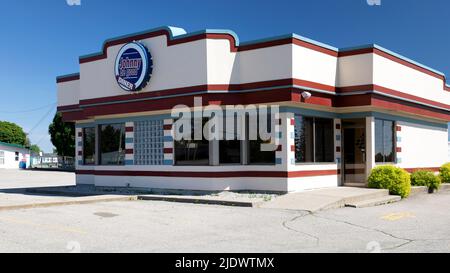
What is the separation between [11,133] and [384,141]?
79065 millimetres

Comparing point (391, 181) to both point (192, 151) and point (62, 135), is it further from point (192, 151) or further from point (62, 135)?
point (62, 135)

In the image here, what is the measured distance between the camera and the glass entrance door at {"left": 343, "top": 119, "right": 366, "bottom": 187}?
61.0ft

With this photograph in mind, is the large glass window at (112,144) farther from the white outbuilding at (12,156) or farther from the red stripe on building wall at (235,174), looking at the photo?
the white outbuilding at (12,156)

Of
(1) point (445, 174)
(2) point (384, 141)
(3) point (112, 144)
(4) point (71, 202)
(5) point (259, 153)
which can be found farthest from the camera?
(1) point (445, 174)

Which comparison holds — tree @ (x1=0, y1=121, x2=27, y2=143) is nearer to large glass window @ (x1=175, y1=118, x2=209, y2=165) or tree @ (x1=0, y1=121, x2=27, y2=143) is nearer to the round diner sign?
the round diner sign

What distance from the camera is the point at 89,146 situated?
21781 millimetres

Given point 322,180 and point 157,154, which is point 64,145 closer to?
point 157,154

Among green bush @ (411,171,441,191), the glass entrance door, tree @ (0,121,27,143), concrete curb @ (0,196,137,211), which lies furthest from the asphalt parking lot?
tree @ (0,121,27,143)

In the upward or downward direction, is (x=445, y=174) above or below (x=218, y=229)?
above

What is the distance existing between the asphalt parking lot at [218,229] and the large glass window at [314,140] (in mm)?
3371

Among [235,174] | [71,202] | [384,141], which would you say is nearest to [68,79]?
[71,202]

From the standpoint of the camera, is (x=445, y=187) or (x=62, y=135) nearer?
(x=445, y=187)

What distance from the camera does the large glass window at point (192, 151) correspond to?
17.0 metres

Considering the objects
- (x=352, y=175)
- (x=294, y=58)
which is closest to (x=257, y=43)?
(x=294, y=58)
